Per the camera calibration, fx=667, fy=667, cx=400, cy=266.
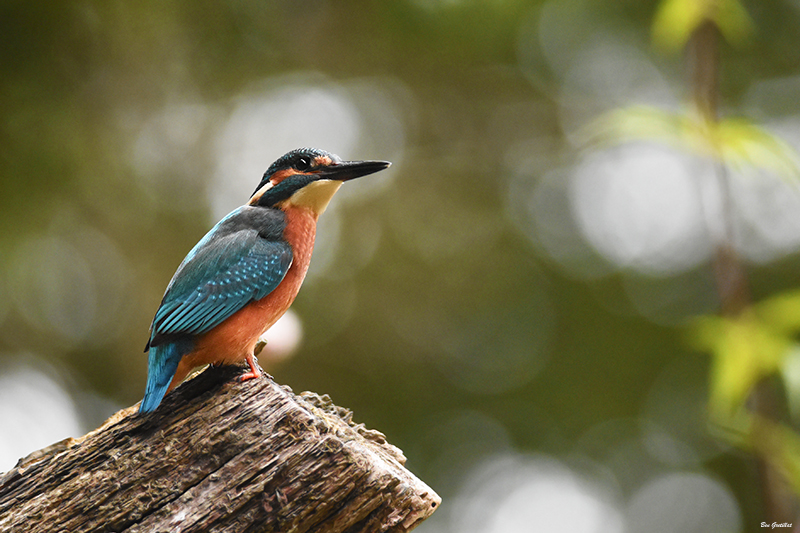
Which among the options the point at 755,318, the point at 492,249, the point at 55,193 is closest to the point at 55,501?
the point at 755,318

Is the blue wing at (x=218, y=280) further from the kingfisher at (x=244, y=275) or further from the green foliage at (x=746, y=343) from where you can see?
the green foliage at (x=746, y=343)

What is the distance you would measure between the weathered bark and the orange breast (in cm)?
52

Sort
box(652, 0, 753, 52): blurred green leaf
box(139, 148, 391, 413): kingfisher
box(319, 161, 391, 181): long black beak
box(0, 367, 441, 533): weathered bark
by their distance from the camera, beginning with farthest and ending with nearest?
box(652, 0, 753, 52): blurred green leaf
box(319, 161, 391, 181): long black beak
box(139, 148, 391, 413): kingfisher
box(0, 367, 441, 533): weathered bark

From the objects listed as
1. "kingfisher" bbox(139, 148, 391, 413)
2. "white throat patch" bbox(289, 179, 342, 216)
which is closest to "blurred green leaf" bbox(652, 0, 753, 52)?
"kingfisher" bbox(139, 148, 391, 413)

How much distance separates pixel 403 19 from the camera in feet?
29.2

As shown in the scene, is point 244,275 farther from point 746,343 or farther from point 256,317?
point 746,343

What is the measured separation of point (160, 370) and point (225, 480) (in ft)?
2.31

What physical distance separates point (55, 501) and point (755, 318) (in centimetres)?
336

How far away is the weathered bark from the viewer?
201 cm

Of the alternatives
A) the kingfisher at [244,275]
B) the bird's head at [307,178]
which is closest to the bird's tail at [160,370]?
the kingfisher at [244,275]

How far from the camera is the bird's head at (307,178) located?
3.38 metres

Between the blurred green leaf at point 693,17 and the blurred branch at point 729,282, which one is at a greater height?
the blurred green leaf at point 693,17

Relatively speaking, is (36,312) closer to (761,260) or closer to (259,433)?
(259,433)

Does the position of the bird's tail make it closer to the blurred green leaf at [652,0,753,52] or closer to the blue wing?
the blue wing
